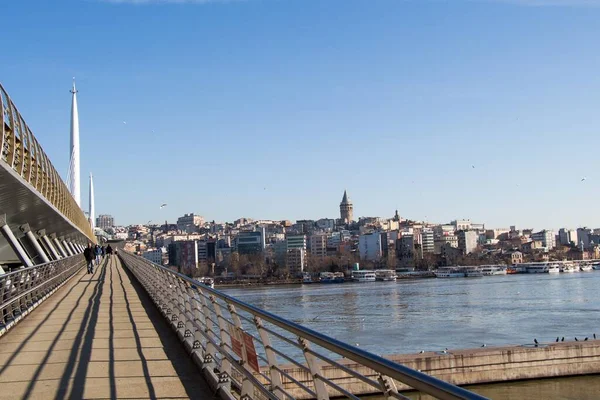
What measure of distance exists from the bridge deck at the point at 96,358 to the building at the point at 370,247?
15588cm

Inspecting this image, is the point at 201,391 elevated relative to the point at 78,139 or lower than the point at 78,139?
lower

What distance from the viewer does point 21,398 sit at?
5086 mm

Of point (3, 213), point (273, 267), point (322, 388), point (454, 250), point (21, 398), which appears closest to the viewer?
point (322, 388)

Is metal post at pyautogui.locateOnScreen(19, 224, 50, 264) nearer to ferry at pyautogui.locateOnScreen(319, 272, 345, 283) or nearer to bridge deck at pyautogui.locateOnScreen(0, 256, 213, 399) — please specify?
bridge deck at pyautogui.locateOnScreen(0, 256, 213, 399)

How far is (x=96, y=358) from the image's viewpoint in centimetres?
682

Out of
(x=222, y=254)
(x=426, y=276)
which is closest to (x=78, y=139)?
(x=426, y=276)

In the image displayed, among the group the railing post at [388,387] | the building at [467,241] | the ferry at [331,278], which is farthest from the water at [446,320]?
the building at [467,241]

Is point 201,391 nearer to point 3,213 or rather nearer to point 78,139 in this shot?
point 3,213

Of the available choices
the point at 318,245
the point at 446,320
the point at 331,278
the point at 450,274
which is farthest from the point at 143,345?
the point at 318,245

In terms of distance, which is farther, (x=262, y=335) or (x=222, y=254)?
(x=222, y=254)

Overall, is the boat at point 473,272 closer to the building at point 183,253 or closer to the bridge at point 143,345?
the building at point 183,253

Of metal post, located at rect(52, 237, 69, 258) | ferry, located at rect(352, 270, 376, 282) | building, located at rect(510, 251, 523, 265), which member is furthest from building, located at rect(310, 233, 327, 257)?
metal post, located at rect(52, 237, 69, 258)

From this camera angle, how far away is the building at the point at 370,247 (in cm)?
16968

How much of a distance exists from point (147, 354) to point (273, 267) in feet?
438
